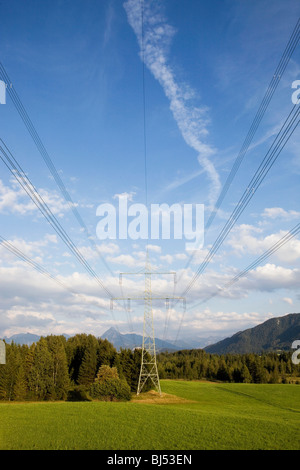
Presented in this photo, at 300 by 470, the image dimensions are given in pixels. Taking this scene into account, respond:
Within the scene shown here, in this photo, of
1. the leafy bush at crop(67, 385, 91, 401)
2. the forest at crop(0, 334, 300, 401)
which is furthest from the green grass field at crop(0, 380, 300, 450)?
the leafy bush at crop(67, 385, 91, 401)

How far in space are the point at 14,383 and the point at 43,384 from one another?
6747 mm

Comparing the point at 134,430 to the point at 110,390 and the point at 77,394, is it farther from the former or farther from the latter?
the point at 77,394

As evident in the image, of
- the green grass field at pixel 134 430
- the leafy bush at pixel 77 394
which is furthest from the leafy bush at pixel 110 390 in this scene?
the green grass field at pixel 134 430

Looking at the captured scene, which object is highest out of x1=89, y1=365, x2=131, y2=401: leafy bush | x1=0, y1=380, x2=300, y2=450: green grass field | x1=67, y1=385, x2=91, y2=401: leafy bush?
x1=0, y1=380, x2=300, y2=450: green grass field

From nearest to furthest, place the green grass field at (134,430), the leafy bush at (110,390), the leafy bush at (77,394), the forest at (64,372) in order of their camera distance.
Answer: the green grass field at (134,430), the leafy bush at (110,390), the forest at (64,372), the leafy bush at (77,394)

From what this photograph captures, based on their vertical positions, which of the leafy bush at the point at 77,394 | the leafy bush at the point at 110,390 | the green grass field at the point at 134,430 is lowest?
the leafy bush at the point at 77,394

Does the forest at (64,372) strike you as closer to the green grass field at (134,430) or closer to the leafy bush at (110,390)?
the leafy bush at (110,390)

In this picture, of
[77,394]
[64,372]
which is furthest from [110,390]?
[77,394]

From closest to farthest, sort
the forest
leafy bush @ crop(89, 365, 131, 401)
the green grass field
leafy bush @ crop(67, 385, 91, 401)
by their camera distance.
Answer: the green grass field → leafy bush @ crop(89, 365, 131, 401) → the forest → leafy bush @ crop(67, 385, 91, 401)

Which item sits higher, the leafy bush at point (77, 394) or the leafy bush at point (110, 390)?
the leafy bush at point (110, 390)

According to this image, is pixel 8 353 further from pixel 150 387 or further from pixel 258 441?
pixel 258 441

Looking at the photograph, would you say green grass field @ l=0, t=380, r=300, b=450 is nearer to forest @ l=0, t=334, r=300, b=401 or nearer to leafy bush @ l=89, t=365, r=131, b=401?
leafy bush @ l=89, t=365, r=131, b=401

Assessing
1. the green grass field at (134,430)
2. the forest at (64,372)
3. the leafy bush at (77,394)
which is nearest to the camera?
the green grass field at (134,430)
